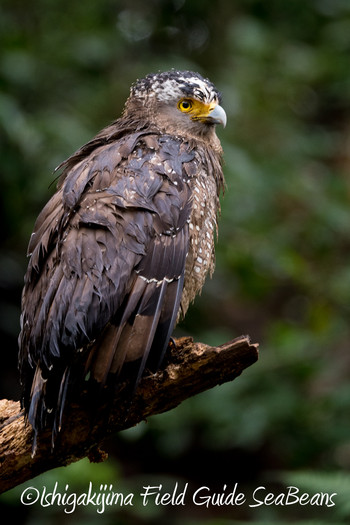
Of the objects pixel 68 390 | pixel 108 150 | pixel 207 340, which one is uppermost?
pixel 207 340

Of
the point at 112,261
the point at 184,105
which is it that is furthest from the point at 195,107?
the point at 112,261

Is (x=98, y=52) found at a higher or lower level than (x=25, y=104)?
higher

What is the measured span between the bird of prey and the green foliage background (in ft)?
4.30

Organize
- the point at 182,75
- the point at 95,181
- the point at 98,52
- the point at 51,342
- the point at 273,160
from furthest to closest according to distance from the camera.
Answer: the point at 273,160 < the point at 98,52 < the point at 182,75 < the point at 95,181 < the point at 51,342

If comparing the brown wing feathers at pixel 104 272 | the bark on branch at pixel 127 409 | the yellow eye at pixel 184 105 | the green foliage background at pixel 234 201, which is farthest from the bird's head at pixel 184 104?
the bark on branch at pixel 127 409

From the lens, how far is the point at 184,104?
397 centimetres

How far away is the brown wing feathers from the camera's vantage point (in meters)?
2.98

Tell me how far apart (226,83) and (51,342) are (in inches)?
174

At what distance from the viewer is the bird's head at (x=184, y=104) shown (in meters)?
3.94

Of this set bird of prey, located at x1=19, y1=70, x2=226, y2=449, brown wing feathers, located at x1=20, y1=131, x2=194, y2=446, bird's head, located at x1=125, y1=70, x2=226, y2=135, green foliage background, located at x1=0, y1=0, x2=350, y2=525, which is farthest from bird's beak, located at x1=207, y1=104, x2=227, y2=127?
green foliage background, located at x1=0, y1=0, x2=350, y2=525

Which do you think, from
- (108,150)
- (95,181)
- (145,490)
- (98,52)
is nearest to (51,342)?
(95,181)

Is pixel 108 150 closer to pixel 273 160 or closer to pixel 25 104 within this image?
pixel 25 104

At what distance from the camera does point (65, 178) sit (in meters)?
3.64

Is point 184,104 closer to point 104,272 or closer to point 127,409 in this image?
point 104,272
